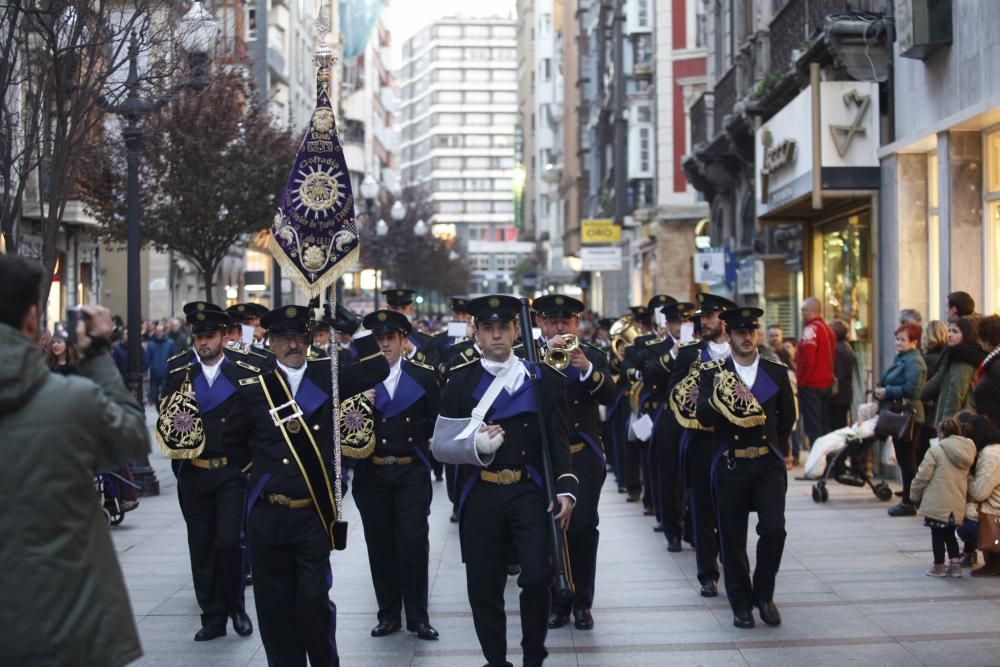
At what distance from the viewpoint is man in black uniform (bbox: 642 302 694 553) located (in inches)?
501

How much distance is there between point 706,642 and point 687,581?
2288mm

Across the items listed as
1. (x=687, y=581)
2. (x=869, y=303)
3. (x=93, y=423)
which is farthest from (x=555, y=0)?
(x=93, y=423)

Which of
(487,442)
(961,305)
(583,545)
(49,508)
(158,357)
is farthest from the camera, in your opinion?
(158,357)

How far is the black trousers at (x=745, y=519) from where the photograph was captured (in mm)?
9258

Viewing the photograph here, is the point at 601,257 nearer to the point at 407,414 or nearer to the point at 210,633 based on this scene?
the point at 407,414

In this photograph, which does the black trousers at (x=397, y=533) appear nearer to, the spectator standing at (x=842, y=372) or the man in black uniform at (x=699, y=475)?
the man in black uniform at (x=699, y=475)

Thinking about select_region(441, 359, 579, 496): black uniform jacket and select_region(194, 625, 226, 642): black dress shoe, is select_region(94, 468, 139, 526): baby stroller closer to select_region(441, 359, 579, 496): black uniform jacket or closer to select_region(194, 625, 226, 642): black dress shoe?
select_region(194, 625, 226, 642): black dress shoe

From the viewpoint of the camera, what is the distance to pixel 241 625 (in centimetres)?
941

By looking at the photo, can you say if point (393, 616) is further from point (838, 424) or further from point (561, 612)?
point (838, 424)

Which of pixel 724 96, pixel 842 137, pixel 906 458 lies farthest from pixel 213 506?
pixel 724 96

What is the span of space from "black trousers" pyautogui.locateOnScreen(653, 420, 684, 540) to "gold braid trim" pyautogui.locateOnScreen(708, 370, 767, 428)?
3.48 metres

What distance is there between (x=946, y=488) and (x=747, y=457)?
2.00 m

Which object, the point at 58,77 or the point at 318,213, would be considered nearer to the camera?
Answer: the point at 318,213

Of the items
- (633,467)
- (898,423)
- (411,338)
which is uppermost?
(411,338)
